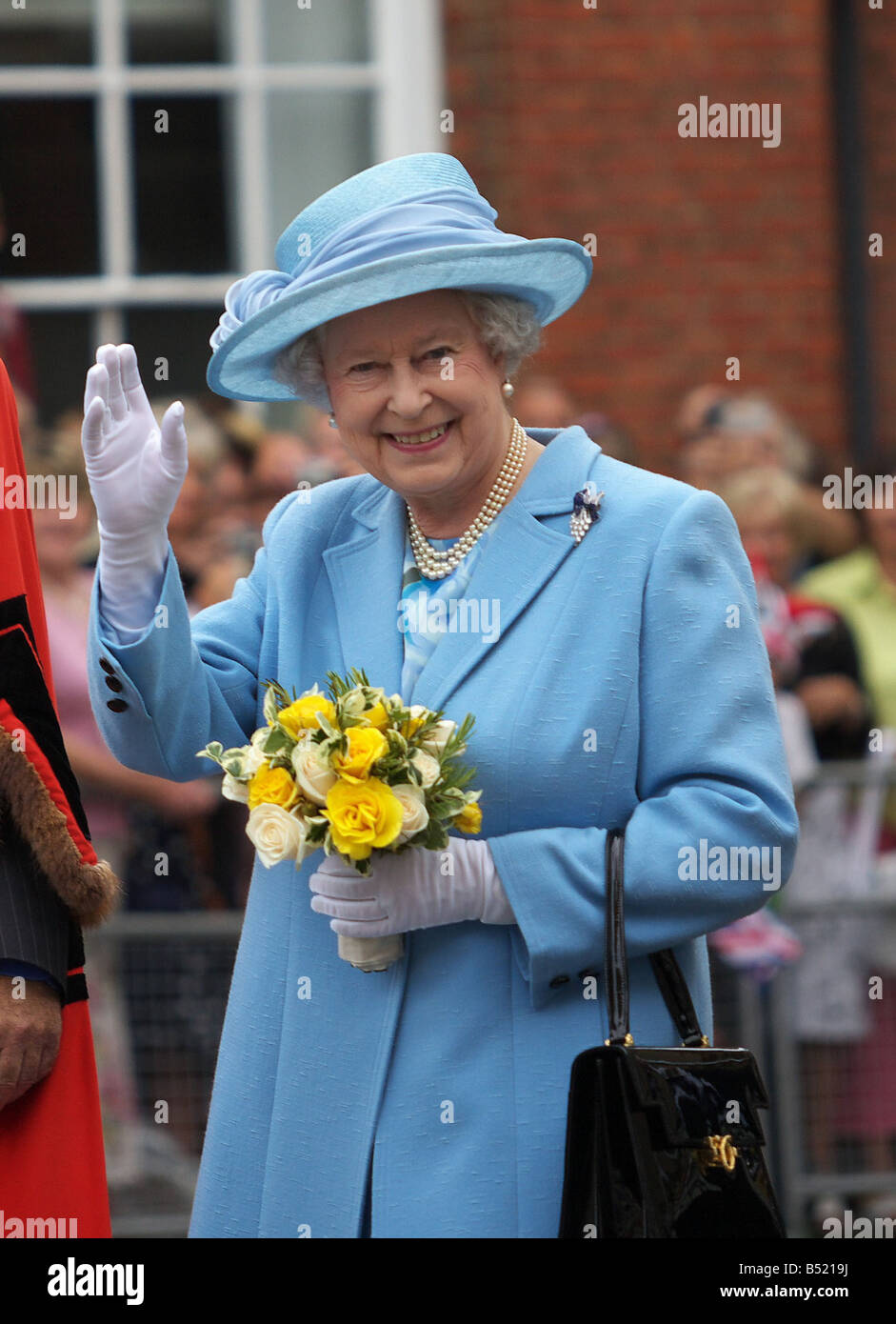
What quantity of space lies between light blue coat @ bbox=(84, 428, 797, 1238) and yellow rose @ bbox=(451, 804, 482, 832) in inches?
3.0

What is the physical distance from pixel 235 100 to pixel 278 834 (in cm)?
533

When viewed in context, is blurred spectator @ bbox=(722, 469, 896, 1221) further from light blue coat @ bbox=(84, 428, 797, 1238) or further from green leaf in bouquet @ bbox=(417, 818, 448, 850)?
green leaf in bouquet @ bbox=(417, 818, 448, 850)

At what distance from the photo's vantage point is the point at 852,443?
7.91 meters

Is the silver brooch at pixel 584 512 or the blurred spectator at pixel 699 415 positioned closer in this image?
the silver brooch at pixel 584 512

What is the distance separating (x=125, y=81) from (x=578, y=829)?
17.4 ft

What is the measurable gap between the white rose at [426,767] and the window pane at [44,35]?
5.37 metres

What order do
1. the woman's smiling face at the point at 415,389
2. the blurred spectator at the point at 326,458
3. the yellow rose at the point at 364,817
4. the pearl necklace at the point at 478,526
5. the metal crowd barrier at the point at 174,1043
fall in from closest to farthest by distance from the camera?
the yellow rose at the point at 364,817
the woman's smiling face at the point at 415,389
the pearl necklace at the point at 478,526
the metal crowd barrier at the point at 174,1043
the blurred spectator at the point at 326,458

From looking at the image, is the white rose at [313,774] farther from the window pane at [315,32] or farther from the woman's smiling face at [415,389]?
the window pane at [315,32]

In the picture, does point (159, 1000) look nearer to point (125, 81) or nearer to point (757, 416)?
point (757, 416)

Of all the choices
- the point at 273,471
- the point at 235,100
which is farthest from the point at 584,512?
the point at 235,100

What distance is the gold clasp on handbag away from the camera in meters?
2.69

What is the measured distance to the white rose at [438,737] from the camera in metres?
2.71

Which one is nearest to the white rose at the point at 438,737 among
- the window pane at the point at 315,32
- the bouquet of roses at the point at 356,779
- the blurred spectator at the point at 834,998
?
the bouquet of roses at the point at 356,779

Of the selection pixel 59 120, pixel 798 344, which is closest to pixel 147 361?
pixel 59 120
